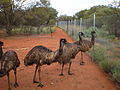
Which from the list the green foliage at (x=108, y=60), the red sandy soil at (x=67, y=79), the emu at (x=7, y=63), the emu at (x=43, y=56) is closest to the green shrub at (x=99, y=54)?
the green foliage at (x=108, y=60)

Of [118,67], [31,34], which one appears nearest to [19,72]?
[118,67]

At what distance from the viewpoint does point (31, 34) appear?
25.0 m

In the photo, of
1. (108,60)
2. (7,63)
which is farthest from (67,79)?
(7,63)

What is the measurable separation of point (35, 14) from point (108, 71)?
1946 centimetres

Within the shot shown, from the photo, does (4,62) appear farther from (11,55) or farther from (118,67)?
(118,67)

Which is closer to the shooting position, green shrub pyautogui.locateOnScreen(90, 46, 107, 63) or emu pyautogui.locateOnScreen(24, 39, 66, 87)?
emu pyautogui.locateOnScreen(24, 39, 66, 87)

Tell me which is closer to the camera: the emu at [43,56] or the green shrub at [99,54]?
the emu at [43,56]

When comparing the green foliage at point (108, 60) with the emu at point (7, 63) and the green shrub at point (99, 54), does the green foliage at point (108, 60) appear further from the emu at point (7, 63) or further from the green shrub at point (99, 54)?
the emu at point (7, 63)

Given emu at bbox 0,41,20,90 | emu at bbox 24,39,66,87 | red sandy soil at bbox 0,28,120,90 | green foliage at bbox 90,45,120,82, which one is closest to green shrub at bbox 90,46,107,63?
green foliage at bbox 90,45,120,82

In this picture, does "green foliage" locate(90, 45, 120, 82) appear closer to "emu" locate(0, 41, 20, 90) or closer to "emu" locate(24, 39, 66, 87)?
"emu" locate(24, 39, 66, 87)

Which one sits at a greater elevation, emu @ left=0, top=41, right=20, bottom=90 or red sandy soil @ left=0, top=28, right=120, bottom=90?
emu @ left=0, top=41, right=20, bottom=90

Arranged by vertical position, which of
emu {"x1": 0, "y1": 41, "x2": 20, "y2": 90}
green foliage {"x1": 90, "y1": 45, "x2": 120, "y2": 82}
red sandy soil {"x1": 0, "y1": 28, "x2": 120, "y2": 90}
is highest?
emu {"x1": 0, "y1": 41, "x2": 20, "y2": 90}

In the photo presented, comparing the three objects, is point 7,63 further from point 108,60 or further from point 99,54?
point 99,54

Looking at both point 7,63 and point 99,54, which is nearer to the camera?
point 7,63
